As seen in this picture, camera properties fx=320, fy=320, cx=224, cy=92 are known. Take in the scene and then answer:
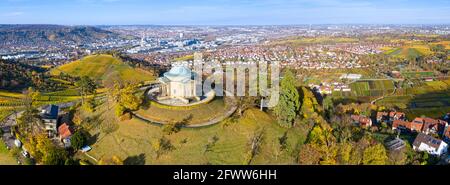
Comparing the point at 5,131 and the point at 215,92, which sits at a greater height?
the point at 215,92

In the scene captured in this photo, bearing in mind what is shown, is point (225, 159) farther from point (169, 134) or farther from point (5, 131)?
point (5, 131)

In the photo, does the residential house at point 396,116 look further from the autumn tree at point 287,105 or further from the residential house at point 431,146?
the autumn tree at point 287,105

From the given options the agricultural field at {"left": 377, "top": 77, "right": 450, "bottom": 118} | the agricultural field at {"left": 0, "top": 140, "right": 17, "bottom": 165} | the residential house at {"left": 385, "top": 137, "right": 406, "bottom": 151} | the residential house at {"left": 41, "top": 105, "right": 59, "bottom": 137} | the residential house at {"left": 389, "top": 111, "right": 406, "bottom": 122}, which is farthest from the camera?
the agricultural field at {"left": 377, "top": 77, "right": 450, "bottom": 118}

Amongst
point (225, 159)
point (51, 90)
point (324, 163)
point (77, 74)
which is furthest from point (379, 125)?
point (77, 74)

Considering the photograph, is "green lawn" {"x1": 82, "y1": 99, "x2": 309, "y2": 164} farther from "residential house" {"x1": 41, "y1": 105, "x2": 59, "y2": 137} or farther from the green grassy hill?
the green grassy hill

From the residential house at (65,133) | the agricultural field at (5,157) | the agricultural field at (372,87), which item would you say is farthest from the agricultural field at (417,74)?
the agricultural field at (5,157)

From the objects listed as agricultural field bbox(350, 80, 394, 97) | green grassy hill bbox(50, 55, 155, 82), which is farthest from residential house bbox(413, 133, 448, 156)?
green grassy hill bbox(50, 55, 155, 82)
